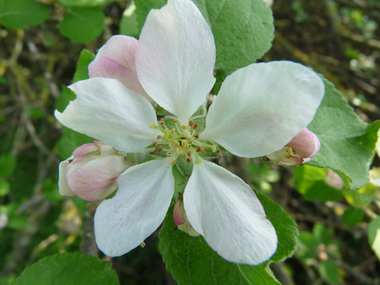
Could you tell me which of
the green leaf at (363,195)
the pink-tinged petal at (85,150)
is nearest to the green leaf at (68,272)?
the pink-tinged petal at (85,150)

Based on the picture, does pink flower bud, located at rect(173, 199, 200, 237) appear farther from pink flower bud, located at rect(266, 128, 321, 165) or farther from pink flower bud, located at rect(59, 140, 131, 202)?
pink flower bud, located at rect(266, 128, 321, 165)

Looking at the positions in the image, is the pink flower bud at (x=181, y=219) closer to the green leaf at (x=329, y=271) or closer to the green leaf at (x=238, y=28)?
the green leaf at (x=238, y=28)

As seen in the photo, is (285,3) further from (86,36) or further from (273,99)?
(273,99)

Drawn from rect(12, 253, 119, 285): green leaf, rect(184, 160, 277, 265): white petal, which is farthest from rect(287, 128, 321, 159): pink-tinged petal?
rect(12, 253, 119, 285): green leaf

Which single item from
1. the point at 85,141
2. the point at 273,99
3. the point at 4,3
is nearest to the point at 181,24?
the point at 273,99

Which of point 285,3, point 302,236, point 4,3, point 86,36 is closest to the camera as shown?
point 4,3
